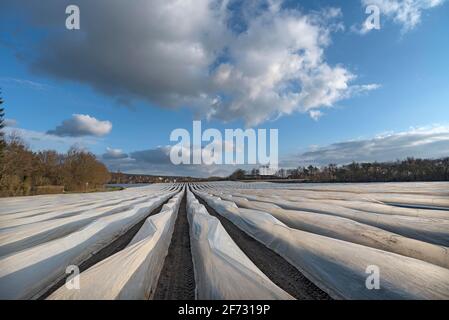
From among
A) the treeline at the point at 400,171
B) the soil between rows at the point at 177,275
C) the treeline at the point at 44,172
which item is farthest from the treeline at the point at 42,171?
the treeline at the point at 400,171

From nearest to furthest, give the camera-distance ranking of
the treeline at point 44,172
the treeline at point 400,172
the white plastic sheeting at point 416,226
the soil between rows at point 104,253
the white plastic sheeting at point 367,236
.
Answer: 1. the soil between rows at point 104,253
2. the white plastic sheeting at point 367,236
3. the white plastic sheeting at point 416,226
4. the treeline at point 44,172
5. the treeline at point 400,172

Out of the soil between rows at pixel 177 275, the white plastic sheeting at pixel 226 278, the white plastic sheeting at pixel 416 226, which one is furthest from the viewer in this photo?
the white plastic sheeting at pixel 416 226

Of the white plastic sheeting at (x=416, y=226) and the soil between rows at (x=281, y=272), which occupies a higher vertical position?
the white plastic sheeting at (x=416, y=226)

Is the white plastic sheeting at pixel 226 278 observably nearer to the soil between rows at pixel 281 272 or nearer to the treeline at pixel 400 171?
the soil between rows at pixel 281 272

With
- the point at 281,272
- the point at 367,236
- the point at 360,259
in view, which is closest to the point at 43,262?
the point at 281,272

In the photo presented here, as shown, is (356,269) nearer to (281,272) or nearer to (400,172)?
(281,272)

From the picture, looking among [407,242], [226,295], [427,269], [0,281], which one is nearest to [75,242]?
[0,281]

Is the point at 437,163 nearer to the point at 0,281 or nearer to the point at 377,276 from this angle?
the point at 377,276

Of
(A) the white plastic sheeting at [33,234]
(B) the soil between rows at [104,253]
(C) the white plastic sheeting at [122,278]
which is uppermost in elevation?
(C) the white plastic sheeting at [122,278]

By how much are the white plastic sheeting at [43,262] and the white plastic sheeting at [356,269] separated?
3.16m

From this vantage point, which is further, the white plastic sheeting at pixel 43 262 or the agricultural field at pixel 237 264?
the white plastic sheeting at pixel 43 262

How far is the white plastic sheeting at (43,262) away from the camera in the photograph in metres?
2.41

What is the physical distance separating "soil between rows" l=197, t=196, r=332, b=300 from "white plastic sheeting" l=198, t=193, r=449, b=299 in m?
0.09
